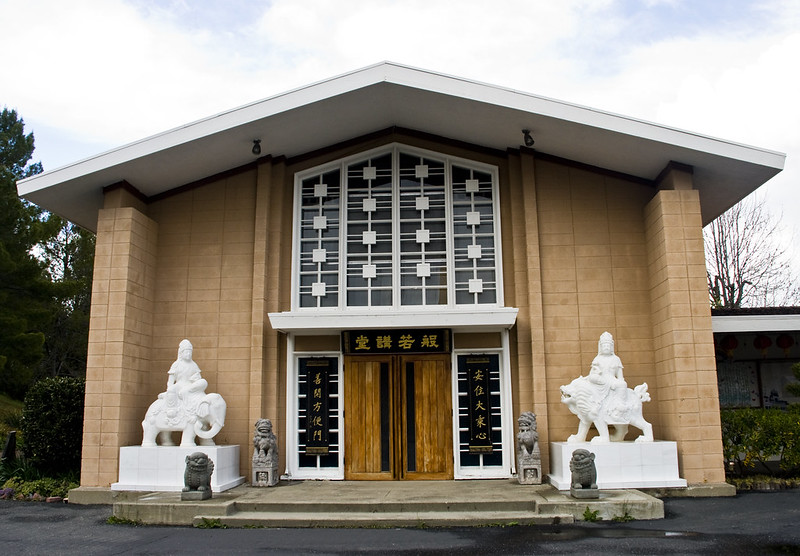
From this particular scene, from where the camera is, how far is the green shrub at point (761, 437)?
940 centimetres

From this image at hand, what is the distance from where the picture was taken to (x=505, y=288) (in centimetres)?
1048

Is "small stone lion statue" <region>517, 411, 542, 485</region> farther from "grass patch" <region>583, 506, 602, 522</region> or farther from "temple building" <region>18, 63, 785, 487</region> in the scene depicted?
"grass patch" <region>583, 506, 602, 522</region>

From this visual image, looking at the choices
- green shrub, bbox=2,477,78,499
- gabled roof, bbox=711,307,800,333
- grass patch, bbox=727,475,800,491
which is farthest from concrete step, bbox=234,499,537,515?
gabled roof, bbox=711,307,800,333

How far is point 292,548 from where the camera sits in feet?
21.5

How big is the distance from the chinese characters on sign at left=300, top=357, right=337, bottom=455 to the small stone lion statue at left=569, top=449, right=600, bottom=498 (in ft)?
12.6

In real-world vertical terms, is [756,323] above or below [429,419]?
above

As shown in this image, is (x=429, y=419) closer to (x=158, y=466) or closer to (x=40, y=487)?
(x=158, y=466)

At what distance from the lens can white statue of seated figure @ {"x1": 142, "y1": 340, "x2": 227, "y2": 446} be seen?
934 cm

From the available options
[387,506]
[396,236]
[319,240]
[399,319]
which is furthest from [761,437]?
[319,240]

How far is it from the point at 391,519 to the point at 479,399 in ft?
10.1

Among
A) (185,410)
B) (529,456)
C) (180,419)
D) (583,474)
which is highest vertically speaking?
(185,410)

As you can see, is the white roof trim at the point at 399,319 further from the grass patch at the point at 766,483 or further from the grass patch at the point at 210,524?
the grass patch at the point at 766,483

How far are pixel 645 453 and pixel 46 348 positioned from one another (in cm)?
2326

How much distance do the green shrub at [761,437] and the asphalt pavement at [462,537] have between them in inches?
55.9
